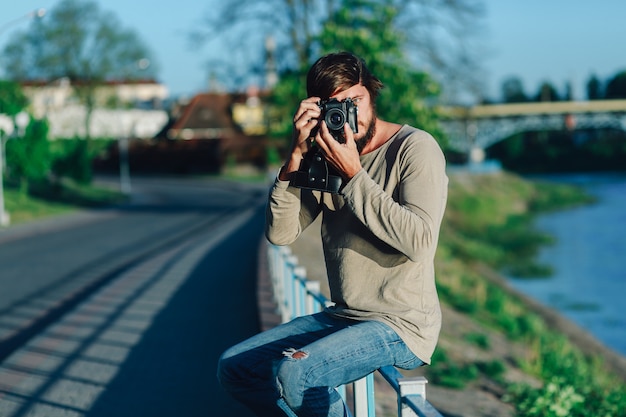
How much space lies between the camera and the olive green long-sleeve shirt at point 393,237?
9.23 ft

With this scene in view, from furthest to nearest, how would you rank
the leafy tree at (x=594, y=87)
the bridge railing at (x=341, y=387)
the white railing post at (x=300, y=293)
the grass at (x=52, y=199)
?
the leafy tree at (x=594, y=87) → the grass at (x=52, y=199) → the white railing post at (x=300, y=293) → the bridge railing at (x=341, y=387)

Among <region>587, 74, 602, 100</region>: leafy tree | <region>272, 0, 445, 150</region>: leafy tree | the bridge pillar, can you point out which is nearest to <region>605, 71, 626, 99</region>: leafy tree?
<region>587, 74, 602, 100</region>: leafy tree

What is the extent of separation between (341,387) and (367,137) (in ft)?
4.02

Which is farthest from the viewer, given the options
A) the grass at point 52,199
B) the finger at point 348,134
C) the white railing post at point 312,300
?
the grass at point 52,199

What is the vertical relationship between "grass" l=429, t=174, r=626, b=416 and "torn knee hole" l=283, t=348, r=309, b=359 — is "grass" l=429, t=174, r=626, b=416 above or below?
below

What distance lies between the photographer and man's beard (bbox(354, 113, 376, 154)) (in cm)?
312

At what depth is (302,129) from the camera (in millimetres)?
3037

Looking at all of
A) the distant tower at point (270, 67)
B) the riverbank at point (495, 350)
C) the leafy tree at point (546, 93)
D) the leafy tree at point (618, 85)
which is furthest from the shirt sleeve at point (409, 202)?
the leafy tree at point (546, 93)

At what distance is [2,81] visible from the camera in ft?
166

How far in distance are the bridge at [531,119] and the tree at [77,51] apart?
2369cm

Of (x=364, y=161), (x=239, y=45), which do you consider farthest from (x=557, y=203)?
(x=364, y=161)

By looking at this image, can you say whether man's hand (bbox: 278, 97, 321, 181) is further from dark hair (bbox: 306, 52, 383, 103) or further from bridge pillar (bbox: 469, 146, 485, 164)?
bridge pillar (bbox: 469, 146, 485, 164)

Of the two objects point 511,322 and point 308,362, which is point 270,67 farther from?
point 308,362

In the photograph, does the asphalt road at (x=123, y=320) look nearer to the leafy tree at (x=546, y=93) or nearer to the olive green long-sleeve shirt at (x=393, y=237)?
the olive green long-sleeve shirt at (x=393, y=237)
